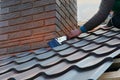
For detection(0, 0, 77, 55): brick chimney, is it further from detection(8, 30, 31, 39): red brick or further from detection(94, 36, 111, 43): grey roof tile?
detection(94, 36, 111, 43): grey roof tile

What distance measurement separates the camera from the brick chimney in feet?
13.8

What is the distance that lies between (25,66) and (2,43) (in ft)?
4.87

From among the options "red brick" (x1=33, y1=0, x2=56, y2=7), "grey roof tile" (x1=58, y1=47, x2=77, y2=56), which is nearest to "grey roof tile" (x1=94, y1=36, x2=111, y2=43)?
"grey roof tile" (x1=58, y1=47, x2=77, y2=56)

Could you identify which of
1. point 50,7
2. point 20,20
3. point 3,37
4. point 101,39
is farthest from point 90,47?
point 3,37

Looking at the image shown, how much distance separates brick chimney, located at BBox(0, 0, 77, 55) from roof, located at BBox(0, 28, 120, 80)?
0.63m

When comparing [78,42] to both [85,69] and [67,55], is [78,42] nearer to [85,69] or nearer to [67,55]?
[67,55]

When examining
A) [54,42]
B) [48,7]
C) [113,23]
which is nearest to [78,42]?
[54,42]

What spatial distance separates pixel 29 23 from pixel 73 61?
1.78 m

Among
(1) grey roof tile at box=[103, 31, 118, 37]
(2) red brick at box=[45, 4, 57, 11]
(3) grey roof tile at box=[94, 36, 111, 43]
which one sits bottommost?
(3) grey roof tile at box=[94, 36, 111, 43]

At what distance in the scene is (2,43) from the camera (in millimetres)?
4445

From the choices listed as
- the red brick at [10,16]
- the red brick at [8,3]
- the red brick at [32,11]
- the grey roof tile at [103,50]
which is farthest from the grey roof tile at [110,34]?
the red brick at [8,3]

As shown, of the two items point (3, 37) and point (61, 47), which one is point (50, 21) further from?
point (61, 47)

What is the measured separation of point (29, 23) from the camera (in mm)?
4332

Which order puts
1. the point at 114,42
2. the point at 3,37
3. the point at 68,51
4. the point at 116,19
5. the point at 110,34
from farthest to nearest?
1. the point at 3,37
2. the point at 116,19
3. the point at 110,34
4. the point at 68,51
5. the point at 114,42
